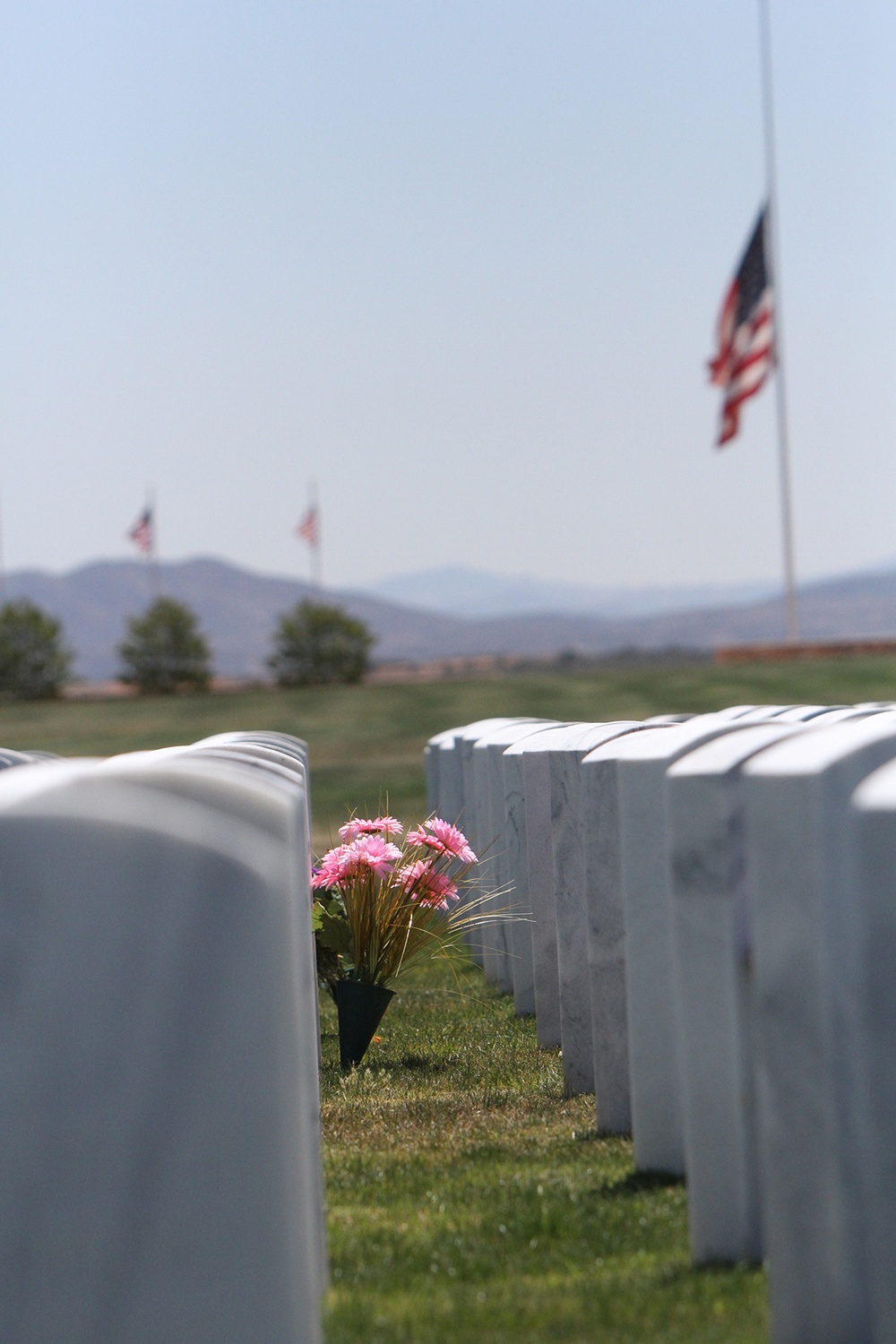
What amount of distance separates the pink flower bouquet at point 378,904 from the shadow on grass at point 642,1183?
2.14 metres

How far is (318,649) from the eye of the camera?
46219 millimetres

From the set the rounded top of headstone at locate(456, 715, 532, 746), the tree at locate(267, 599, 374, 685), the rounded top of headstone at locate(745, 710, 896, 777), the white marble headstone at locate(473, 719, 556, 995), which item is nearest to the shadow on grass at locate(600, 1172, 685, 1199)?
the rounded top of headstone at locate(745, 710, 896, 777)

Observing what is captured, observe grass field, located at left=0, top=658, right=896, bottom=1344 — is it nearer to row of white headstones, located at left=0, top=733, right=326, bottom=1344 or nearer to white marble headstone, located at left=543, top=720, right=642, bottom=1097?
white marble headstone, located at left=543, top=720, right=642, bottom=1097

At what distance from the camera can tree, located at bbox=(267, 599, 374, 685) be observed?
151 feet

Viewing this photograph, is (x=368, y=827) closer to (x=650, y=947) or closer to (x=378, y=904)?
(x=378, y=904)

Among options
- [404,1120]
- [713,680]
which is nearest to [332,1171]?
[404,1120]

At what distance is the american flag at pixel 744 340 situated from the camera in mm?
33000

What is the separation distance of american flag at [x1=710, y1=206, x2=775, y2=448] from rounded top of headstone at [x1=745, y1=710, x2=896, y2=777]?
3071cm

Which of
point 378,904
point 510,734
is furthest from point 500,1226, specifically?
point 510,734

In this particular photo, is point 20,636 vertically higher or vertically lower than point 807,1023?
higher

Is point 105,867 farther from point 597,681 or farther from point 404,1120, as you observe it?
point 597,681

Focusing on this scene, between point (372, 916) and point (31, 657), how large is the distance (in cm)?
4158

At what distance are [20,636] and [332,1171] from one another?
→ 4353 cm

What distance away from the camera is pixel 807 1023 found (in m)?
2.95
